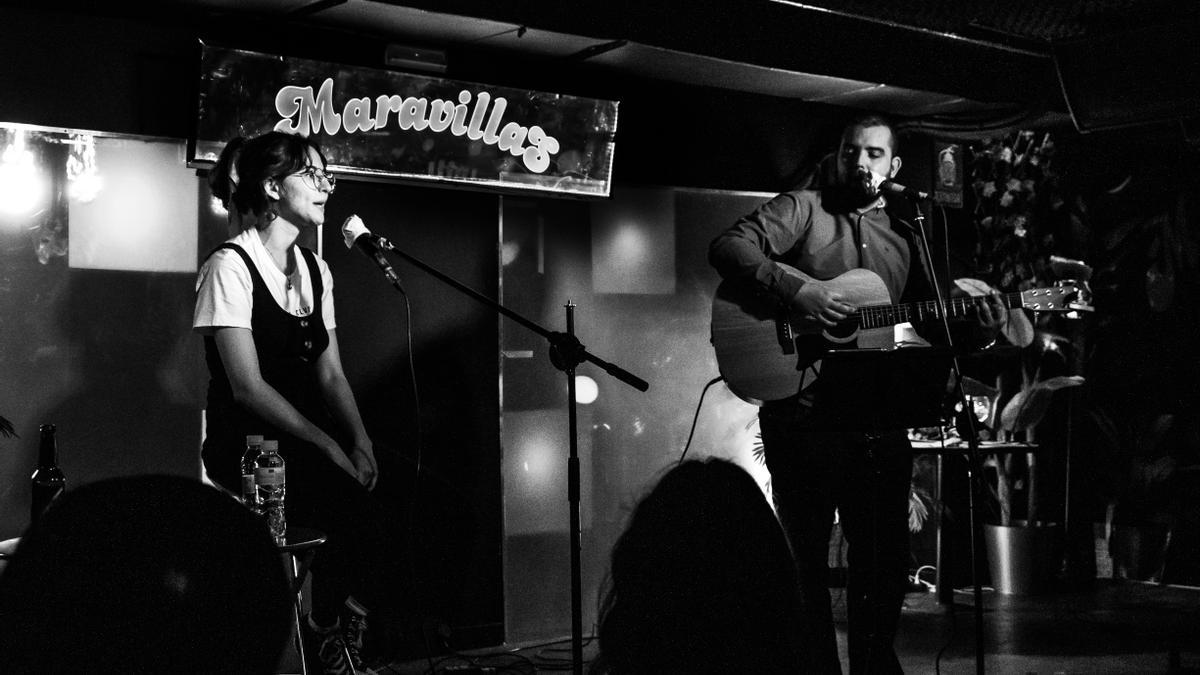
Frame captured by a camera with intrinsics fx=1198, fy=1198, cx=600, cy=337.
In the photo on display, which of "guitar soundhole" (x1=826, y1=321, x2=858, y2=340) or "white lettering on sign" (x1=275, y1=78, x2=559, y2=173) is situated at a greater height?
"white lettering on sign" (x1=275, y1=78, x2=559, y2=173)

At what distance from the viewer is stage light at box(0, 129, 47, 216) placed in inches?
170

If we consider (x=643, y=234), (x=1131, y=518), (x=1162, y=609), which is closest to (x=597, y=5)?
(x=643, y=234)

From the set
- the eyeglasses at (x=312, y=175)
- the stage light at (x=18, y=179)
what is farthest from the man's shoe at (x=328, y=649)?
the stage light at (x=18, y=179)

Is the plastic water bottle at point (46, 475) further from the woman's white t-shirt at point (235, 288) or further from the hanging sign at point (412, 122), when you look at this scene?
the hanging sign at point (412, 122)

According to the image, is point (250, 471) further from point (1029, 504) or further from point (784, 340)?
point (1029, 504)

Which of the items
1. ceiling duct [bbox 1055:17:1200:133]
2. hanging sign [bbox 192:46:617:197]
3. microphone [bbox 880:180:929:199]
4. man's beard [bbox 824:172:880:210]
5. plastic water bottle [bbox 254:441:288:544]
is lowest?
plastic water bottle [bbox 254:441:288:544]

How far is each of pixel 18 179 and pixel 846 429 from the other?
310 cm

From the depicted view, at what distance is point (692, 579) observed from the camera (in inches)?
41.4

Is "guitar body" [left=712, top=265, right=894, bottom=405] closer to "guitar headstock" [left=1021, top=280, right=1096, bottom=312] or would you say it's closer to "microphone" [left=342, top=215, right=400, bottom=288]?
"guitar headstock" [left=1021, top=280, right=1096, bottom=312]

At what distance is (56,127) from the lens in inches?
169

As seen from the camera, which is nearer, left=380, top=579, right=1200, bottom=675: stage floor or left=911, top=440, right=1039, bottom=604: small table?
left=380, top=579, right=1200, bottom=675: stage floor

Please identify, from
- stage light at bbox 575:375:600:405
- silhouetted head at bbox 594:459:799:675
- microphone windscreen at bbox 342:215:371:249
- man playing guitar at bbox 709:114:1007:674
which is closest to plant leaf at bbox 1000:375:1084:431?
stage light at bbox 575:375:600:405

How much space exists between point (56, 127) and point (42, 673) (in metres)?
3.85

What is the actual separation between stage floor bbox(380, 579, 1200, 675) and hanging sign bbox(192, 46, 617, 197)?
2001 mm
